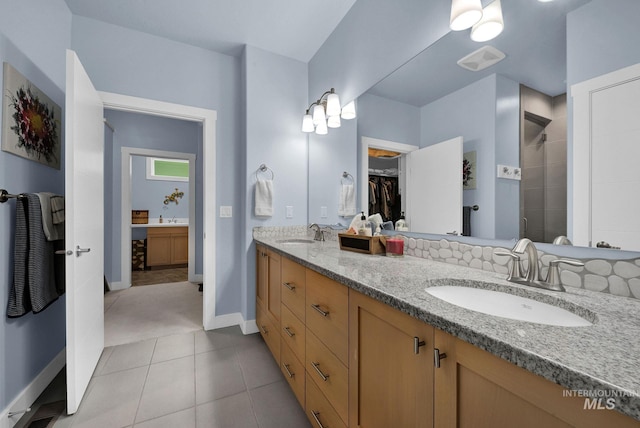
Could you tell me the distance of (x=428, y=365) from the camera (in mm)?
632

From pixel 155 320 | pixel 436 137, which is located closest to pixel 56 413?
pixel 155 320

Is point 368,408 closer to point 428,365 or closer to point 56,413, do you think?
point 428,365

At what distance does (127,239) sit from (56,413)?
8.91 ft

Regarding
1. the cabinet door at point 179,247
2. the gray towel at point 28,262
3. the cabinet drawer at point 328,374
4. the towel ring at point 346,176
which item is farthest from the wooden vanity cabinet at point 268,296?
the cabinet door at point 179,247

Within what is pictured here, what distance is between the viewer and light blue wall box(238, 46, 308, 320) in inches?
96.1

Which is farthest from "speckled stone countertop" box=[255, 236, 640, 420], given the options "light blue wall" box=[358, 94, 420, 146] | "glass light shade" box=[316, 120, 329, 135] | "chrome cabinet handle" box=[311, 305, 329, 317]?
"glass light shade" box=[316, 120, 329, 135]

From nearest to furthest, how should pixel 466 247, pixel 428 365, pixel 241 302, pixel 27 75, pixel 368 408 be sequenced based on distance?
pixel 428 365 < pixel 368 408 < pixel 466 247 < pixel 27 75 < pixel 241 302

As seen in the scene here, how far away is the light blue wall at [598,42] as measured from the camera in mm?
722

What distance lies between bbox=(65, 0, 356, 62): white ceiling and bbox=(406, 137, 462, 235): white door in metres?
1.49

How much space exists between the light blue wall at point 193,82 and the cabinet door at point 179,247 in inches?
121

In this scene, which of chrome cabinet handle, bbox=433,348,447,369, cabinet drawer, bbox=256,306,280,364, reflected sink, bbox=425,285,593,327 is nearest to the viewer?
chrome cabinet handle, bbox=433,348,447,369

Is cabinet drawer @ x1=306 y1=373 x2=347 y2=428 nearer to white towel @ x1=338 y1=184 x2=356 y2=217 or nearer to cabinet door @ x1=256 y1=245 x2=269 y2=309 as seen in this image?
cabinet door @ x1=256 y1=245 x2=269 y2=309

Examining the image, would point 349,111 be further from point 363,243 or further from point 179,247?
point 179,247

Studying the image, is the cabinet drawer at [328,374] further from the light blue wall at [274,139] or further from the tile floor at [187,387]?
the light blue wall at [274,139]
